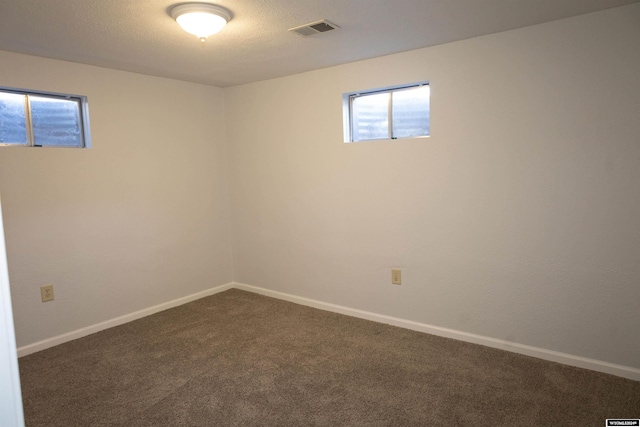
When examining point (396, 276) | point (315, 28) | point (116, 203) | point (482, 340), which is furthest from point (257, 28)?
point (482, 340)

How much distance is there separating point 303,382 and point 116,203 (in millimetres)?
2175

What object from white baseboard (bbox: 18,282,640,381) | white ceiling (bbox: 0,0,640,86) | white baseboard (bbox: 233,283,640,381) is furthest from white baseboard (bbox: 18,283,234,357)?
white ceiling (bbox: 0,0,640,86)

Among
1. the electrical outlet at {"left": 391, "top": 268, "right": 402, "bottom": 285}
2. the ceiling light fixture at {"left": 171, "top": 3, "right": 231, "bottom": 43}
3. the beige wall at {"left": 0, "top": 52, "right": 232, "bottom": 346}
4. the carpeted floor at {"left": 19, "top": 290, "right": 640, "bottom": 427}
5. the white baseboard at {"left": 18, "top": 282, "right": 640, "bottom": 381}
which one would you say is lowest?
the carpeted floor at {"left": 19, "top": 290, "right": 640, "bottom": 427}

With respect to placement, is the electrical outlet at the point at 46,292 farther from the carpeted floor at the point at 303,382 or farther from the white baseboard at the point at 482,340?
the white baseboard at the point at 482,340

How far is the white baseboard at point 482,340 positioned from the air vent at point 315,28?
2.23 meters

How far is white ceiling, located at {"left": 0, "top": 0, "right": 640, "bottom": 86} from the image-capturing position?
213cm

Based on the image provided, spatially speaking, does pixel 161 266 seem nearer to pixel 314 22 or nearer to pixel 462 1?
pixel 314 22

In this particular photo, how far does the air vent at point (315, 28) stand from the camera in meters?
2.38

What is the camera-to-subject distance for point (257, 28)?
245cm

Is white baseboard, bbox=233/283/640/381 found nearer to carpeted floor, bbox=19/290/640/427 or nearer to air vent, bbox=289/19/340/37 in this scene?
carpeted floor, bbox=19/290/640/427

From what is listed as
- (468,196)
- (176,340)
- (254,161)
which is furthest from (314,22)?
(176,340)

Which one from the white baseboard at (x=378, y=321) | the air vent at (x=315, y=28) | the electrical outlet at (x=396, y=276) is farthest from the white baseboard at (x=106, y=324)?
the air vent at (x=315, y=28)

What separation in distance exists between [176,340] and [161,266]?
2.94 ft

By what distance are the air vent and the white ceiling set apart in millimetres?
50
